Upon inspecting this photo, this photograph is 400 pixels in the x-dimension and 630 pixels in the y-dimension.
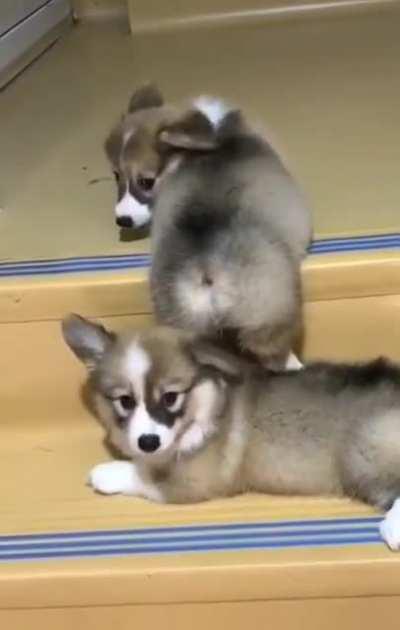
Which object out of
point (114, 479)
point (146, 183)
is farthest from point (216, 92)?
point (114, 479)

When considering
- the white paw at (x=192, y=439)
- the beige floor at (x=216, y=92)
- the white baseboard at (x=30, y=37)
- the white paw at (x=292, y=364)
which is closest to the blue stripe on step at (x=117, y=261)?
the beige floor at (x=216, y=92)

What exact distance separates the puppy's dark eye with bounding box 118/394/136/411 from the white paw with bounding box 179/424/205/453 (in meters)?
0.07

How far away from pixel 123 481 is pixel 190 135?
42 centimetres

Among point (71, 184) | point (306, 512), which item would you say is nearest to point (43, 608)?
point (306, 512)

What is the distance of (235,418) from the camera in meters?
1.28

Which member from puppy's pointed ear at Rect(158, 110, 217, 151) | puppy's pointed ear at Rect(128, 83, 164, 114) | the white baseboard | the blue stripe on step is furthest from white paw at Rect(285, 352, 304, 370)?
the white baseboard

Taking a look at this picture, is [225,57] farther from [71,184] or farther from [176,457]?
[176,457]

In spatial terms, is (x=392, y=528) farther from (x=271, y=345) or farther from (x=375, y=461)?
(x=271, y=345)

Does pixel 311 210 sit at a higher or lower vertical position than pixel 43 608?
higher

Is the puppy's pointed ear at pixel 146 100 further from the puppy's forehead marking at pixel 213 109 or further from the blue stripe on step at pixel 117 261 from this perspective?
the blue stripe on step at pixel 117 261

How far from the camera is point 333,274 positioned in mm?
1385

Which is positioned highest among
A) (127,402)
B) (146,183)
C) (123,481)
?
(146,183)

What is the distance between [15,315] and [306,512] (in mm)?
455

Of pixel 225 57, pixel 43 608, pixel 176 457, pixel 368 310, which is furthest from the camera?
pixel 225 57
